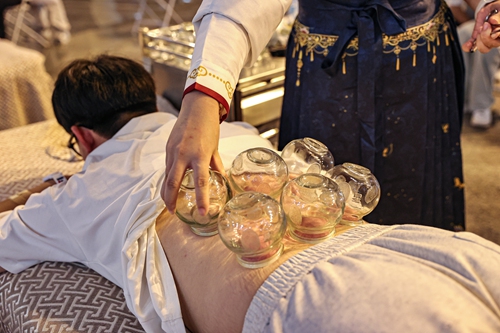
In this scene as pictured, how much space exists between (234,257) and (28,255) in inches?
23.6

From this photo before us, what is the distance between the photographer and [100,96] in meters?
1.25

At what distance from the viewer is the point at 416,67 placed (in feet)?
3.79

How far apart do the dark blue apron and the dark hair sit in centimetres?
44

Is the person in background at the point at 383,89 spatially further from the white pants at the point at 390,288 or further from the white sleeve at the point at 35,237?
the white sleeve at the point at 35,237

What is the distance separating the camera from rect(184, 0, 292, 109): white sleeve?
799 millimetres

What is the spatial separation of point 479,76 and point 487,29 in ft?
7.32

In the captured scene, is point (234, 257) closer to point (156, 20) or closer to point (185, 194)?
point (185, 194)

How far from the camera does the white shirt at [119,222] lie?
33.9 inches

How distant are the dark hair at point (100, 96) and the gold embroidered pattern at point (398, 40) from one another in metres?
0.48

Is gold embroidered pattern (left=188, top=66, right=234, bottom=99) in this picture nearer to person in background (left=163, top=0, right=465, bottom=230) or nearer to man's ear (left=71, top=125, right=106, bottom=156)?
person in background (left=163, top=0, right=465, bottom=230)

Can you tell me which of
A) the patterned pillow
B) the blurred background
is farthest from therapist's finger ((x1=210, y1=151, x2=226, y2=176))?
the blurred background

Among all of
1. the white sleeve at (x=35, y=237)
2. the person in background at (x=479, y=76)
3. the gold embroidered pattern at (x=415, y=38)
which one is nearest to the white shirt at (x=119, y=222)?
the white sleeve at (x=35, y=237)

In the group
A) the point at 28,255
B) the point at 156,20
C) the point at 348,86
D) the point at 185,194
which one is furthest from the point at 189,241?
the point at 156,20

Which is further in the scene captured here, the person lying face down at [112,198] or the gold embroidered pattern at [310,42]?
the gold embroidered pattern at [310,42]
